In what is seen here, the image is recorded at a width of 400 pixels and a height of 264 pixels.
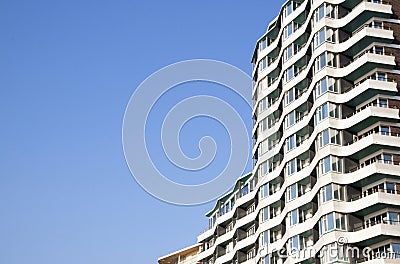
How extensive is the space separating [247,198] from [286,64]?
21.2 metres

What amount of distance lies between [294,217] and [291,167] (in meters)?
6.49

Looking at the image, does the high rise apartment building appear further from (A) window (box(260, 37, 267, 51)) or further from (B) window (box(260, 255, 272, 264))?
(A) window (box(260, 37, 267, 51))

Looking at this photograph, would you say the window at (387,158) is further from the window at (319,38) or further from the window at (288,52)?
the window at (288,52)

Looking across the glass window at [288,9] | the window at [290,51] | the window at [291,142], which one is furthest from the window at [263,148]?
the glass window at [288,9]

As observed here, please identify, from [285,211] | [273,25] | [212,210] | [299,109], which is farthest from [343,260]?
[212,210]

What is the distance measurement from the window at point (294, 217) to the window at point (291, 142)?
27.2 ft

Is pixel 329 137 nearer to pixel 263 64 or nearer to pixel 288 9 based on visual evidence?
pixel 288 9

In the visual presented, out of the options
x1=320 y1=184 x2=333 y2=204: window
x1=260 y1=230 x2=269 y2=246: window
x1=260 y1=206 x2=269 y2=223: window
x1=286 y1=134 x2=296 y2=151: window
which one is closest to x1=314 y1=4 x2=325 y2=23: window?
x1=286 y1=134 x2=296 y2=151: window

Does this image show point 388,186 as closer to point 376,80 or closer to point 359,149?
point 359,149

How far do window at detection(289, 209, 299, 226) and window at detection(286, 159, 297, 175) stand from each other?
5098 millimetres

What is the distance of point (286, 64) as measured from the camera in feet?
305

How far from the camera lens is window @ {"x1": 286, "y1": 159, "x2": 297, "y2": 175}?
85688mm

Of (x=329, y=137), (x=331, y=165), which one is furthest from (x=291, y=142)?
(x=331, y=165)

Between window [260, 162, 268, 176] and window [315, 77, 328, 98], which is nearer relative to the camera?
window [315, 77, 328, 98]
